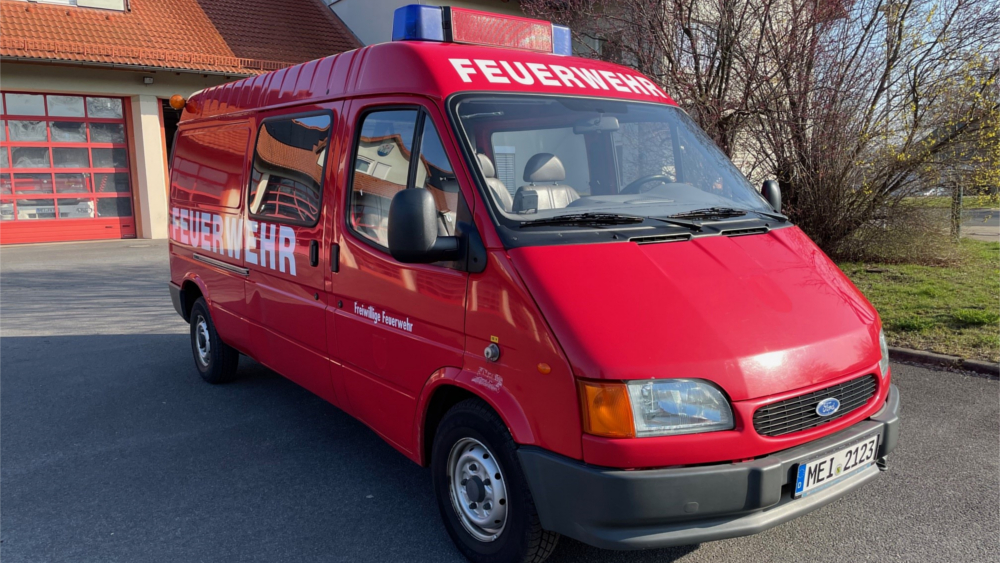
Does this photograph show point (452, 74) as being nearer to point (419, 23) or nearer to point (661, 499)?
point (419, 23)

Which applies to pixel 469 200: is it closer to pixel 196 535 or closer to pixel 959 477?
pixel 196 535

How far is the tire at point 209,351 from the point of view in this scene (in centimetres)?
594

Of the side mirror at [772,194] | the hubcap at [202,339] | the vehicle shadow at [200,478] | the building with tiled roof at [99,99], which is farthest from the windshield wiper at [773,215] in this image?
the building with tiled roof at [99,99]

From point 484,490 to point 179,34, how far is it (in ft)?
59.3

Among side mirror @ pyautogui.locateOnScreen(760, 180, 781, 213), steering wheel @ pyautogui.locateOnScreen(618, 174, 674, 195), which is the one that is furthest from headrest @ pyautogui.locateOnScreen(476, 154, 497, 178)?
side mirror @ pyautogui.locateOnScreen(760, 180, 781, 213)

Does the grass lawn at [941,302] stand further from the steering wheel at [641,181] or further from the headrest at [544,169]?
the headrest at [544,169]

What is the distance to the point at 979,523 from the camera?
359 cm

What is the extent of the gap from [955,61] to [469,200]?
9.31 metres

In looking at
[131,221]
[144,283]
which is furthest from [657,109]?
[131,221]

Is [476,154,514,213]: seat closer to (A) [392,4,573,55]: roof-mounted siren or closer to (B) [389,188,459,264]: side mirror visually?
(B) [389,188,459,264]: side mirror

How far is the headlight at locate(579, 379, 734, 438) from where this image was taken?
2623 millimetres

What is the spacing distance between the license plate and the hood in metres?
0.31

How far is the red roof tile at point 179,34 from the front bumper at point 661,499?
16660 mm

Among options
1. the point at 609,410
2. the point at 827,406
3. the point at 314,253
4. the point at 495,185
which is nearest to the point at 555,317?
the point at 609,410
